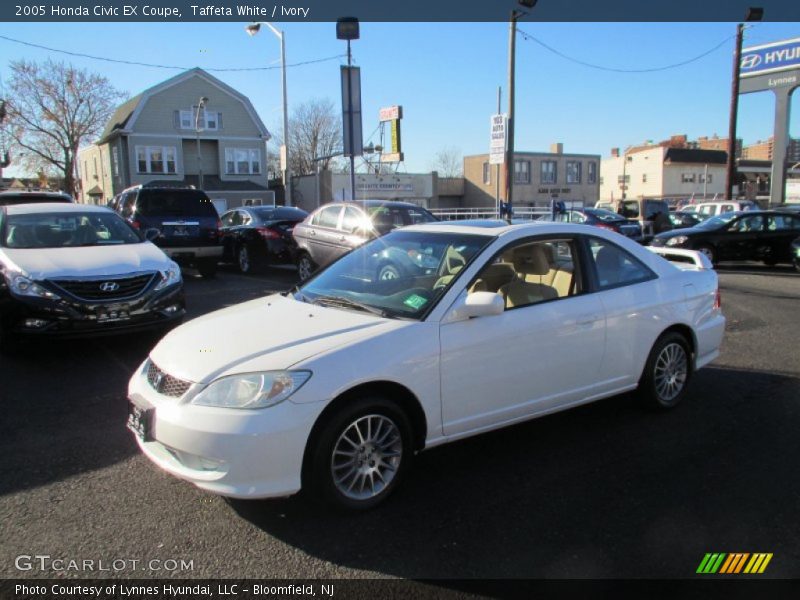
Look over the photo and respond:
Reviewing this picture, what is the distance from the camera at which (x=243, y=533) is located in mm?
3148

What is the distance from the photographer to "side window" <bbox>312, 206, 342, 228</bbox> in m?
11.8

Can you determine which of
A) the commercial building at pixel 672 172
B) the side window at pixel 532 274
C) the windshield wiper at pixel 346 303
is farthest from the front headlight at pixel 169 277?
the commercial building at pixel 672 172

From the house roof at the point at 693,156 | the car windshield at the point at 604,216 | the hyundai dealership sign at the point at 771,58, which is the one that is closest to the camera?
the car windshield at the point at 604,216

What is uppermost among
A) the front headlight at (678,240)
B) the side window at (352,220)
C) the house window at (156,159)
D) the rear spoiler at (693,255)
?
the house window at (156,159)

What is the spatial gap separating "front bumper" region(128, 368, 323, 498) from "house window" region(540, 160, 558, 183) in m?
57.7

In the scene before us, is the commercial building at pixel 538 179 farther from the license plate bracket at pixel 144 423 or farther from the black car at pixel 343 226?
the license plate bracket at pixel 144 423

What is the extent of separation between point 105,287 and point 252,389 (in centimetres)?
385

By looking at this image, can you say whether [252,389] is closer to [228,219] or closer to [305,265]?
[305,265]

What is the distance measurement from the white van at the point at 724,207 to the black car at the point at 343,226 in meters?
15.1

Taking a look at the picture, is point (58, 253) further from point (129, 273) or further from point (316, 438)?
point (316, 438)

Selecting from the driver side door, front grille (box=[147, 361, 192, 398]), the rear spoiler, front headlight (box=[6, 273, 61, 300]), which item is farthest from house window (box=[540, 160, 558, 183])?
front grille (box=[147, 361, 192, 398])

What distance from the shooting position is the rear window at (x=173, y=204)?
12.4m

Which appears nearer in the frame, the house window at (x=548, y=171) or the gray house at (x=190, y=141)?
the gray house at (x=190, y=141)

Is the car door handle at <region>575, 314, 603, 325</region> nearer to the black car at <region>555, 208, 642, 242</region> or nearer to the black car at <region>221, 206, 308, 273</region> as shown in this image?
the black car at <region>221, 206, 308, 273</region>
